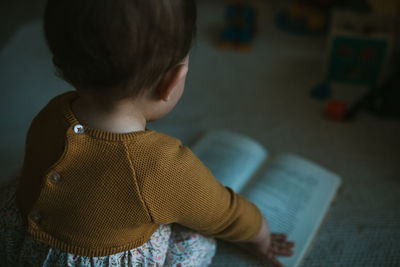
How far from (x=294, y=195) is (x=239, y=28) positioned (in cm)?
89

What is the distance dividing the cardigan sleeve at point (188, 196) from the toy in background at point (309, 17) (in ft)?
3.87

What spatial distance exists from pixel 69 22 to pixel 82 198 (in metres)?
0.21

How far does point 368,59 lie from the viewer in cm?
124

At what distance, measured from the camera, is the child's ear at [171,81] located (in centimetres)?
47

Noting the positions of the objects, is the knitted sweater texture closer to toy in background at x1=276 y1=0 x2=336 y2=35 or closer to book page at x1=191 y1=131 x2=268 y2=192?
book page at x1=191 y1=131 x2=268 y2=192

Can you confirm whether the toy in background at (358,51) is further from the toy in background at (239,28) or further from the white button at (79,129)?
the white button at (79,129)

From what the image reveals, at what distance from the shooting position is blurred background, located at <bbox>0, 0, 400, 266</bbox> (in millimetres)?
829

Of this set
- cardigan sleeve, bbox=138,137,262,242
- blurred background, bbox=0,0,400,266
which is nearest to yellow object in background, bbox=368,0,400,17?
blurred background, bbox=0,0,400,266

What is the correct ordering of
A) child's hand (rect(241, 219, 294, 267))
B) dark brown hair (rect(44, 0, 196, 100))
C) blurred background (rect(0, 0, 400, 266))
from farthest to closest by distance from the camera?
blurred background (rect(0, 0, 400, 266))
child's hand (rect(241, 219, 294, 267))
dark brown hair (rect(44, 0, 196, 100))

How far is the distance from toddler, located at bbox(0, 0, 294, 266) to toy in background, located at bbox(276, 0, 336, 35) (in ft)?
3.92

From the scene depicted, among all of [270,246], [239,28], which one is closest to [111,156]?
[270,246]

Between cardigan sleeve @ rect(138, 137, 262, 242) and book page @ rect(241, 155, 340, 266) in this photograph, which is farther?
book page @ rect(241, 155, 340, 266)

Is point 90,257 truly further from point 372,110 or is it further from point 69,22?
point 372,110

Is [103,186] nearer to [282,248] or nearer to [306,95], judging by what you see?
[282,248]
